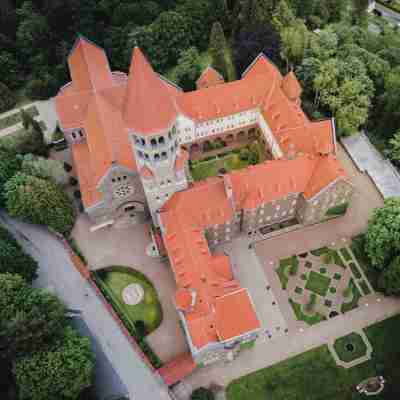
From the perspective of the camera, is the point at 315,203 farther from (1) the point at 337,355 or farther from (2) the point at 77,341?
(2) the point at 77,341

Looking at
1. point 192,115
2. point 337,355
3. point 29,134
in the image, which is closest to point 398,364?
point 337,355

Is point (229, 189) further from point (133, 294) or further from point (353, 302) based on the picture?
point (353, 302)

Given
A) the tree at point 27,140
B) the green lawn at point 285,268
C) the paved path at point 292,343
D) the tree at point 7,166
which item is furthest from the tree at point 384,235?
the tree at point 27,140

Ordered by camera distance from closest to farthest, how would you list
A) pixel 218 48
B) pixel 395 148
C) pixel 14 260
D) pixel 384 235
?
pixel 14 260 → pixel 384 235 → pixel 395 148 → pixel 218 48

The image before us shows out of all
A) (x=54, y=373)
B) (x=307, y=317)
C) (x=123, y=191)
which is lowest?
(x=54, y=373)

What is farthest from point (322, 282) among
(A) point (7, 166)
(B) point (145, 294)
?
(A) point (7, 166)

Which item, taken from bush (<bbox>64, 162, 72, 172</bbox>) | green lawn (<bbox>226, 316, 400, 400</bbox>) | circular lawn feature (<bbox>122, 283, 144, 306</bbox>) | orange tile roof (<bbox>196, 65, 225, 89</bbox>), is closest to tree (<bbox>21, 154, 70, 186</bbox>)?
bush (<bbox>64, 162, 72, 172</bbox>)
